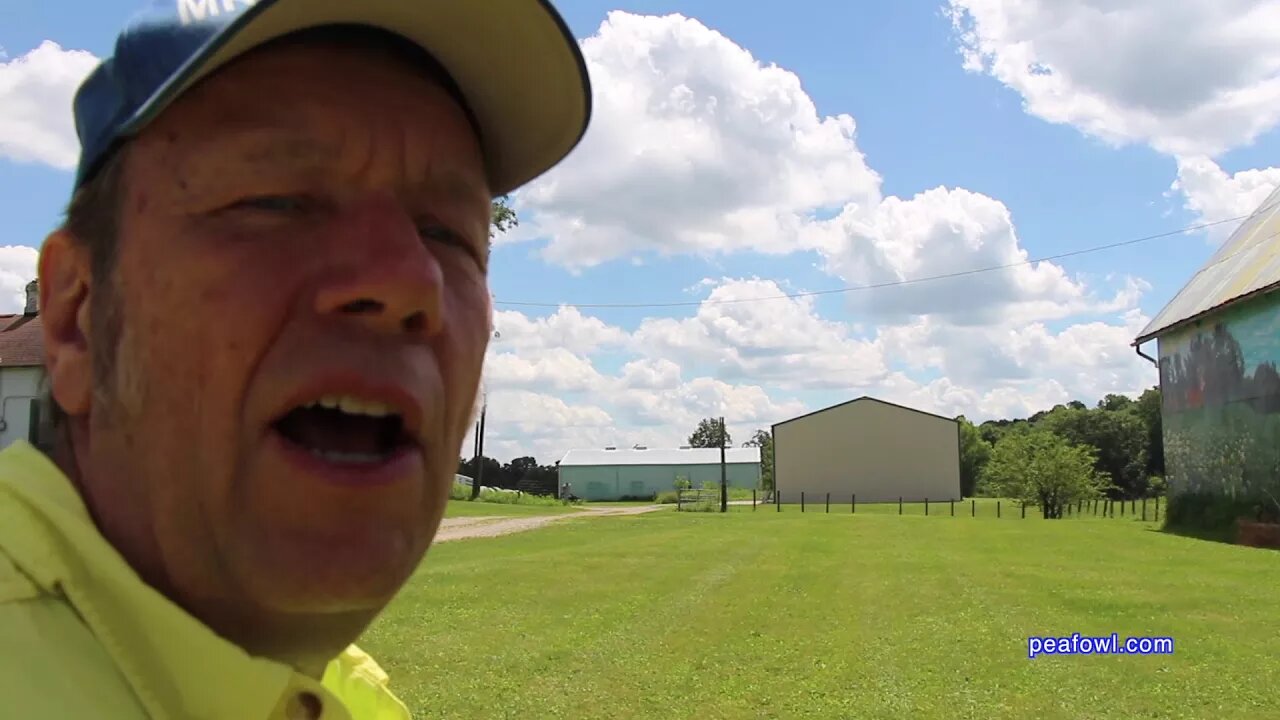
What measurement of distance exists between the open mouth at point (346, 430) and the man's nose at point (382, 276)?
10 centimetres

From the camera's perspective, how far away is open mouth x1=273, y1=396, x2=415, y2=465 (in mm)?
1097

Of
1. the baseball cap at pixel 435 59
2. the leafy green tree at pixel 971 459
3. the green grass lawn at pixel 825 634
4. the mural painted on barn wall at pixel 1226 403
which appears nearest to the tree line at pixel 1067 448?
the leafy green tree at pixel 971 459

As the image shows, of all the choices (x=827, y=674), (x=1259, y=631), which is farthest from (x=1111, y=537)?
(x=827, y=674)

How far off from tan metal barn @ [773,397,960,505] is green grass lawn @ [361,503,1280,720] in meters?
52.0

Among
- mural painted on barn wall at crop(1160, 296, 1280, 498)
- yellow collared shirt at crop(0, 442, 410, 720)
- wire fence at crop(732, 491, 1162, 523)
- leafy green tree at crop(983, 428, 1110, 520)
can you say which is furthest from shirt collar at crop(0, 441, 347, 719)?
leafy green tree at crop(983, 428, 1110, 520)

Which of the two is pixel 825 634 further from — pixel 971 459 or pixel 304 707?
pixel 971 459

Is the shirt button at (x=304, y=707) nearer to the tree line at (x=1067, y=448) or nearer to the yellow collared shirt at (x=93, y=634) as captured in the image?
the yellow collared shirt at (x=93, y=634)

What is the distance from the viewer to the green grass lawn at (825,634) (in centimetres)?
653

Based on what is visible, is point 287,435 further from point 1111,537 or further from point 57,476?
point 1111,537

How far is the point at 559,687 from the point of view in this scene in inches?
264

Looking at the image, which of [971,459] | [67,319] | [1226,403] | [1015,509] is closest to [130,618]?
[67,319]

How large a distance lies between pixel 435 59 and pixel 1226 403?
28.5 m

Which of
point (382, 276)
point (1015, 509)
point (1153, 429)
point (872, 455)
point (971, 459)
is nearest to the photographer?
point (382, 276)

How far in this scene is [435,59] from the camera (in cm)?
141
